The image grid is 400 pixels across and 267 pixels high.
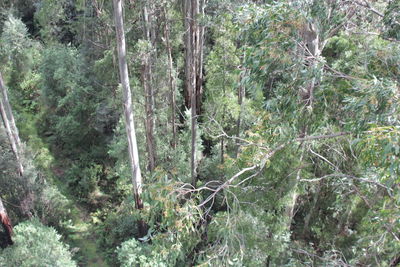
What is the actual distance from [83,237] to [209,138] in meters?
4.73

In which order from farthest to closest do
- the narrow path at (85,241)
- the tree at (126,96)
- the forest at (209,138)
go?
the narrow path at (85,241) → the tree at (126,96) → the forest at (209,138)

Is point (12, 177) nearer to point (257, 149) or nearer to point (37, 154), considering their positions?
point (37, 154)

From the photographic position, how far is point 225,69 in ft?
25.7

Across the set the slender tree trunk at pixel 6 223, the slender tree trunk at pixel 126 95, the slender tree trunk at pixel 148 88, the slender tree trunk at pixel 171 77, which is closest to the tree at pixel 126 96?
the slender tree trunk at pixel 126 95

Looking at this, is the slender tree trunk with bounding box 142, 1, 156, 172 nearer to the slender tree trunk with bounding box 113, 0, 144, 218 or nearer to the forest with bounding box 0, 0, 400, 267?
the forest with bounding box 0, 0, 400, 267

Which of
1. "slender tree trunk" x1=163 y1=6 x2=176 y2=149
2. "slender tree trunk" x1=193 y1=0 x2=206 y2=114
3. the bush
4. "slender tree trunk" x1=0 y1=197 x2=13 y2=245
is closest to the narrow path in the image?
"slender tree trunk" x1=0 y1=197 x2=13 y2=245

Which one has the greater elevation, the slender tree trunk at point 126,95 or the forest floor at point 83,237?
the slender tree trunk at point 126,95

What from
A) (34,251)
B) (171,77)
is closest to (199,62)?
(171,77)

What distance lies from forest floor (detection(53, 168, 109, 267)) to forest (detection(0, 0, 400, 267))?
0.05 m

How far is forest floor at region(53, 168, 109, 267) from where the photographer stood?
9.11 m

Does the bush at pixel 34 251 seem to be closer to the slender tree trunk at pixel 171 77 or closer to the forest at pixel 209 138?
the forest at pixel 209 138

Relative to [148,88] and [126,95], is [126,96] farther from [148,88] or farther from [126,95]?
[148,88]

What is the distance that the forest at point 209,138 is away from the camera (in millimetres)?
3879

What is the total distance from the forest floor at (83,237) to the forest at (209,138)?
1.9 inches
